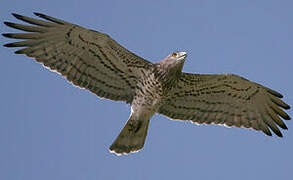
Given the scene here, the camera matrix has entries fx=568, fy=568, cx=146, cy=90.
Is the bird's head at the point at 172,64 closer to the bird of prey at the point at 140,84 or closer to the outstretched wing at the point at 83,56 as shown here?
the bird of prey at the point at 140,84

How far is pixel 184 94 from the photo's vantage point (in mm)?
11688

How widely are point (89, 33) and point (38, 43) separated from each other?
38.6 inches

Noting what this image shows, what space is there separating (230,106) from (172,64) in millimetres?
1833

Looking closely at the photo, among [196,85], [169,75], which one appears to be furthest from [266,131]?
[169,75]

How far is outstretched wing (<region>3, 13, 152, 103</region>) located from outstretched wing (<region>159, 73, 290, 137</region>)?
1.11 m

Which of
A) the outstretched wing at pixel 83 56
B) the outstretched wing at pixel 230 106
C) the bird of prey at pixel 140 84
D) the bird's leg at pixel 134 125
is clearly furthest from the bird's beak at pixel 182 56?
the bird's leg at pixel 134 125

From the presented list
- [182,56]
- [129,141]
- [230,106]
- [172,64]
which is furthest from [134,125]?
[230,106]

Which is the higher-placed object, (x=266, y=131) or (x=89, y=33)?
(x=89, y=33)

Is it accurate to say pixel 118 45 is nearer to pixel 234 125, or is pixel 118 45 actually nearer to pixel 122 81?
pixel 122 81

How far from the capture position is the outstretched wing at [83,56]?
1048 cm

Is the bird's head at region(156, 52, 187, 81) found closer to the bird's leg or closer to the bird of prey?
the bird of prey

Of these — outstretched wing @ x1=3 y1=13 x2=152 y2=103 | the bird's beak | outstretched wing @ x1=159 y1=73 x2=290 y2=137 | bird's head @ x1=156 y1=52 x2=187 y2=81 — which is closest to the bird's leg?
outstretched wing @ x1=3 y1=13 x2=152 y2=103

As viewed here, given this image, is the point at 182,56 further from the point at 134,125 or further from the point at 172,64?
the point at 134,125

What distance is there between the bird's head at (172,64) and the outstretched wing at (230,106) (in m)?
0.79
